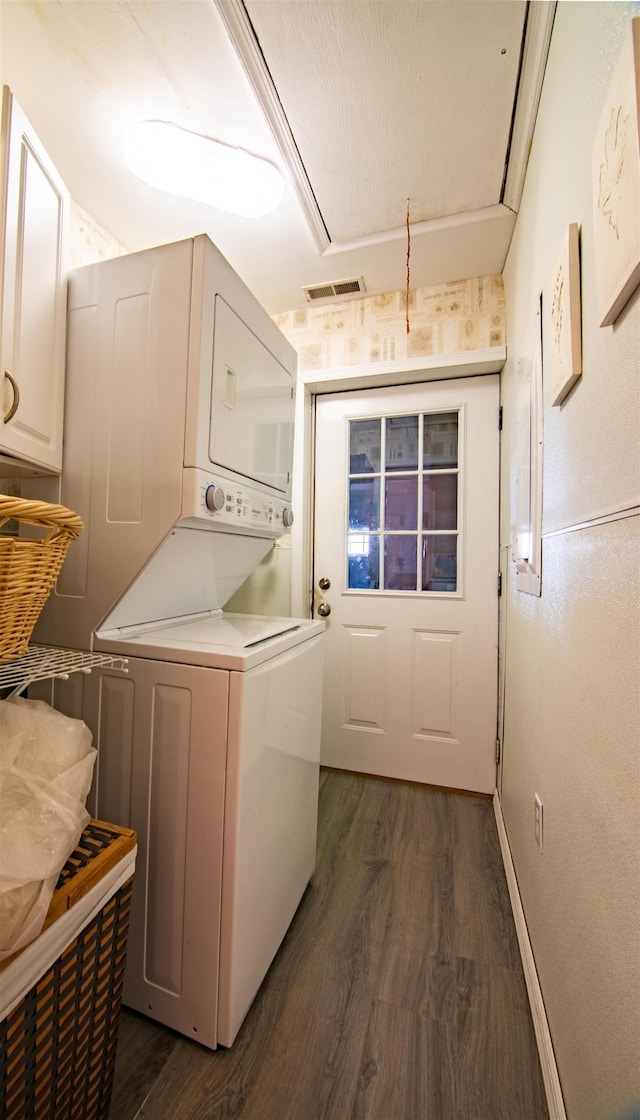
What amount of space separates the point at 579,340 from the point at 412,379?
60.8 inches

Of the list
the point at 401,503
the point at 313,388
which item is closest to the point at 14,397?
the point at 313,388

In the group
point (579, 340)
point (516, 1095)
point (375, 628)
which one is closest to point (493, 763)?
point (375, 628)

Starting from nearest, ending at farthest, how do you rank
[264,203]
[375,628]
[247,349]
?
[247,349], [264,203], [375,628]

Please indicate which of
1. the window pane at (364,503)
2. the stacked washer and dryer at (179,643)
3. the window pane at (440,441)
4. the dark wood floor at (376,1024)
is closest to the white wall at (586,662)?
the dark wood floor at (376,1024)

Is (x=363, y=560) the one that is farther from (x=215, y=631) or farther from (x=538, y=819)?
(x=538, y=819)

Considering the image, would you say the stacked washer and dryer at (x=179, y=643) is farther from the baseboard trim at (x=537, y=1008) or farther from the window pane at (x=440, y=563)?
the window pane at (x=440, y=563)

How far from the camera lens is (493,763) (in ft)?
7.37

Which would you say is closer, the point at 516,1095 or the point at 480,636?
the point at 516,1095

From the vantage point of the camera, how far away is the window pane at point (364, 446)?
2.49 metres

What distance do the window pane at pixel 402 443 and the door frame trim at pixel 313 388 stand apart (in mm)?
224

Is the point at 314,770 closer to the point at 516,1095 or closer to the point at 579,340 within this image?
the point at 516,1095

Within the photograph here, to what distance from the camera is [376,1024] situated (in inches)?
44.9

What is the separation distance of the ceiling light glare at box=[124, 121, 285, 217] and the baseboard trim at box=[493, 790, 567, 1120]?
2.65m

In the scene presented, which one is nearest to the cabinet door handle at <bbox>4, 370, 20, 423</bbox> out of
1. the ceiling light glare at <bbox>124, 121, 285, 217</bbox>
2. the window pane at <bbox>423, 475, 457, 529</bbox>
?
the ceiling light glare at <bbox>124, 121, 285, 217</bbox>
